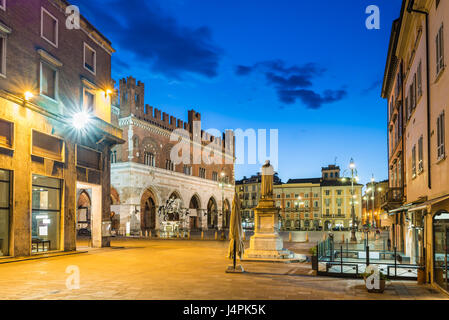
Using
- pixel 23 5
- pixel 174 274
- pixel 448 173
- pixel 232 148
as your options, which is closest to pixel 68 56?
pixel 23 5

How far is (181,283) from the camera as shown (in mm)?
11555

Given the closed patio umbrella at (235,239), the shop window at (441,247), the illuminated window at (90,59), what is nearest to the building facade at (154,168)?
the illuminated window at (90,59)

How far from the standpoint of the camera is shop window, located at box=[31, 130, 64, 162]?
738 inches

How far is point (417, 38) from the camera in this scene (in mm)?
16484

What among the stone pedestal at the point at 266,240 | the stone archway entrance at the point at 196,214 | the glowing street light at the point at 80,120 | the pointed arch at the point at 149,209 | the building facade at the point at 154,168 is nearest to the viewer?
the stone pedestal at the point at 266,240

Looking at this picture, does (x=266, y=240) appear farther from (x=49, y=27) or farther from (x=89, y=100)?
(x=49, y=27)

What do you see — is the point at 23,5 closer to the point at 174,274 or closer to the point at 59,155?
the point at 59,155

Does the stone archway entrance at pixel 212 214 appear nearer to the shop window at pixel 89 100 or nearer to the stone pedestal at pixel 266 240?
the shop window at pixel 89 100

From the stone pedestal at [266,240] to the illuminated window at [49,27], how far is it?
41.0 ft

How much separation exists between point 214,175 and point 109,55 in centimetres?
4118

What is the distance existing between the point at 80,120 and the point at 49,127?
2.35m

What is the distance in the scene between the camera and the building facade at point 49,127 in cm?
1719

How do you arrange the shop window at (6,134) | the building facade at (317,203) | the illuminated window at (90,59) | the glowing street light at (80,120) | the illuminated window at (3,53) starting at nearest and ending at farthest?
the shop window at (6,134) < the illuminated window at (3,53) < the glowing street light at (80,120) < the illuminated window at (90,59) < the building facade at (317,203)

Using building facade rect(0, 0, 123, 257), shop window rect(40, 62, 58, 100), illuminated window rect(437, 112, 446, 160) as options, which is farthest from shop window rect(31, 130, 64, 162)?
illuminated window rect(437, 112, 446, 160)
